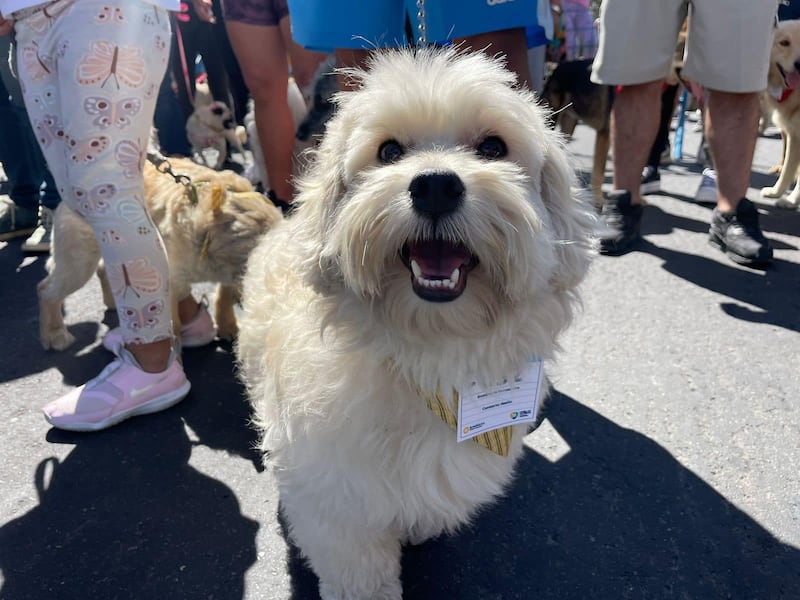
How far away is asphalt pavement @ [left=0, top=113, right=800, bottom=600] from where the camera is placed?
1833 millimetres

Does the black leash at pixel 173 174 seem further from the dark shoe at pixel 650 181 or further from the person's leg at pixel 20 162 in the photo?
the dark shoe at pixel 650 181

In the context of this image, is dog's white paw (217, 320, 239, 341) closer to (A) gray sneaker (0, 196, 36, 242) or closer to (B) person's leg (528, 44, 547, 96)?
(B) person's leg (528, 44, 547, 96)

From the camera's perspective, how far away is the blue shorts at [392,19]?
2.22 m

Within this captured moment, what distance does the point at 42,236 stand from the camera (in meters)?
4.44

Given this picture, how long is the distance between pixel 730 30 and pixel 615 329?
1889 mm

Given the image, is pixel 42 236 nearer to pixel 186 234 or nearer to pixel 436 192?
pixel 186 234

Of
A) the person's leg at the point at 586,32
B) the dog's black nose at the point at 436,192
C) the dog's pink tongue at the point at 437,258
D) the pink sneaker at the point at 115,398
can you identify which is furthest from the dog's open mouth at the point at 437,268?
the person's leg at the point at 586,32

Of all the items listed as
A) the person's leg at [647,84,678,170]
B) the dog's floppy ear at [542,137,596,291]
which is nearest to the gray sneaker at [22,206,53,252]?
the dog's floppy ear at [542,137,596,291]

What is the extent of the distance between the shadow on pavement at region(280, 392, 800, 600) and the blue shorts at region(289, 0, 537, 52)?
1.69 m

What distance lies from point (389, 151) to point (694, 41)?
2.98 metres

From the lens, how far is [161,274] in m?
2.48

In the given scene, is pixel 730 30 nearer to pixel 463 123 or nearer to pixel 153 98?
pixel 463 123

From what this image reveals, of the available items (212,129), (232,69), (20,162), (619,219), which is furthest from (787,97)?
(20,162)

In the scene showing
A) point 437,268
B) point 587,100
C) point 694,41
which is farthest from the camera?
point 587,100
